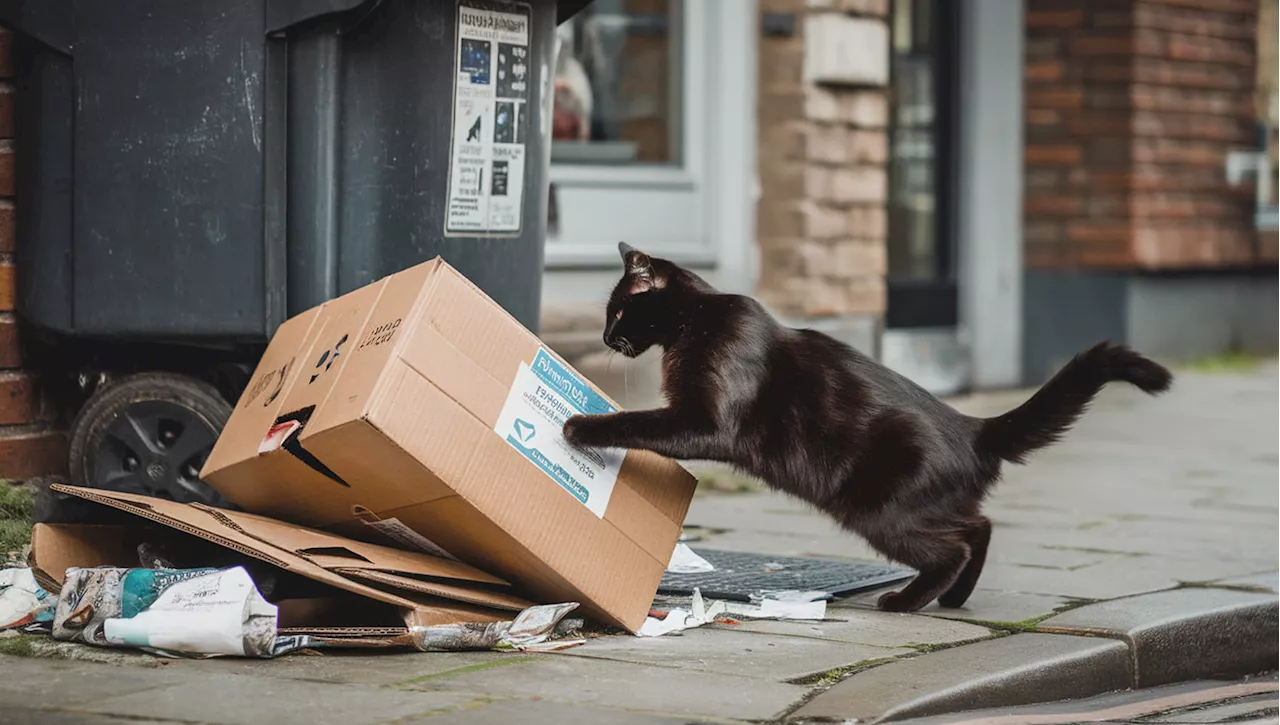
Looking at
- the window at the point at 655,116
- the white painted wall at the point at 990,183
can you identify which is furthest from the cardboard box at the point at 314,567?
the white painted wall at the point at 990,183

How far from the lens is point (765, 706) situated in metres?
2.94

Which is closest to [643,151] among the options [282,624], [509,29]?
[509,29]

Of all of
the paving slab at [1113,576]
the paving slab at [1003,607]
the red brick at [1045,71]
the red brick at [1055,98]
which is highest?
the red brick at [1045,71]

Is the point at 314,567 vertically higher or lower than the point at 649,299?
lower

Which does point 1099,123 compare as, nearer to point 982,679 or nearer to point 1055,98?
point 1055,98

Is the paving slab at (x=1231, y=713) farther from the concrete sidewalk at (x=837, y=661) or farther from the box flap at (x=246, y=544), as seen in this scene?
the box flap at (x=246, y=544)

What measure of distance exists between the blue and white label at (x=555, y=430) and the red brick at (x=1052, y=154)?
708cm

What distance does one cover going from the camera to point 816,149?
8.01m

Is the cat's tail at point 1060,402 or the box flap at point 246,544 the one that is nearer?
the box flap at point 246,544

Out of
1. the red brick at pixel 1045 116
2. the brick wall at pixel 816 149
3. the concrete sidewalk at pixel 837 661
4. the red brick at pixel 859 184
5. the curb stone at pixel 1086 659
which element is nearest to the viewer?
the concrete sidewalk at pixel 837 661

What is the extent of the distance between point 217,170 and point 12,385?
81 centimetres

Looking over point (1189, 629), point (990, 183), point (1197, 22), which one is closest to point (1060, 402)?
point (1189, 629)

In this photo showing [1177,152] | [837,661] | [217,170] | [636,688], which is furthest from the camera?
[1177,152]

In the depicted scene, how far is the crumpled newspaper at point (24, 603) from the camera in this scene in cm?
352
